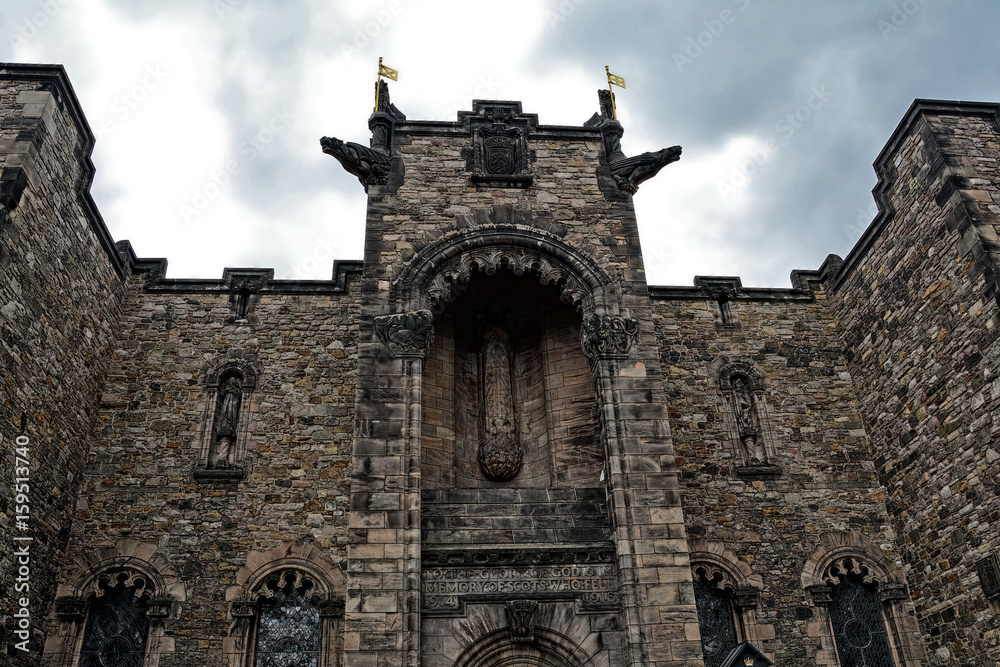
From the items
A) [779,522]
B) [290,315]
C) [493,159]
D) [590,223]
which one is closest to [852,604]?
[779,522]

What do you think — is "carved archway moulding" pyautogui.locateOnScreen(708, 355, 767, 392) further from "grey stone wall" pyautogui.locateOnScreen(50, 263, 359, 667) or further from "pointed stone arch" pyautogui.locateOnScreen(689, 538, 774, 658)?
"grey stone wall" pyautogui.locateOnScreen(50, 263, 359, 667)

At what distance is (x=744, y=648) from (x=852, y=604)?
5829mm

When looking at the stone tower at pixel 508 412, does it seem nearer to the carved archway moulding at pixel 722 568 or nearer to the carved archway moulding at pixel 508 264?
the carved archway moulding at pixel 508 264

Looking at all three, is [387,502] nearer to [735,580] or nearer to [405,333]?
[405,333]

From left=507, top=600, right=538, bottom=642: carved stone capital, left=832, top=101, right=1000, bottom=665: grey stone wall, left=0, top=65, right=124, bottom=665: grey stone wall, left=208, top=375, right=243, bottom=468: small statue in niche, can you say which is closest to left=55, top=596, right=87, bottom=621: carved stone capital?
left=0, top=65, right=124, bottom=665: grey stone wall

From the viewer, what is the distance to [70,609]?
1125 cm

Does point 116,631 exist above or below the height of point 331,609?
below

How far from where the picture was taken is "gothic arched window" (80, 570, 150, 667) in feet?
36.9

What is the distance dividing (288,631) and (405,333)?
5047 millimetres

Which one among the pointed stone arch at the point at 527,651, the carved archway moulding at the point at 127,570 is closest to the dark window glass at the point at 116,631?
the carved archway moulding at the point at 127,570

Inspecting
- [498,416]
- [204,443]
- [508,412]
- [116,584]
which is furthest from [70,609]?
[508,412]

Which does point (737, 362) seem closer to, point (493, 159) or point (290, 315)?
point (493, 159)

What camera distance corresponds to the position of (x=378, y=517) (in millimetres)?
9484

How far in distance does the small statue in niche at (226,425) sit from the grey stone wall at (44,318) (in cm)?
200
